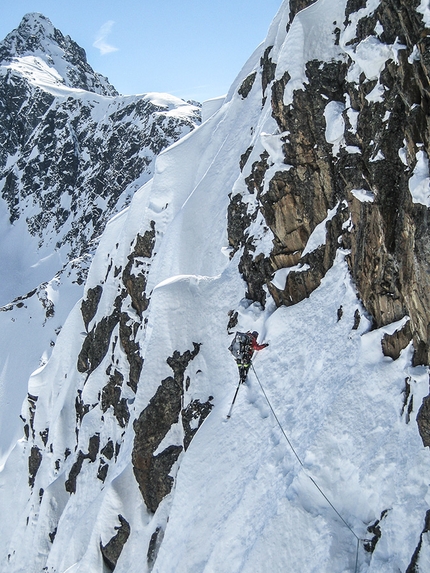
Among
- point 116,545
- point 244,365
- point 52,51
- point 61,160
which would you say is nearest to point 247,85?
point 244,365

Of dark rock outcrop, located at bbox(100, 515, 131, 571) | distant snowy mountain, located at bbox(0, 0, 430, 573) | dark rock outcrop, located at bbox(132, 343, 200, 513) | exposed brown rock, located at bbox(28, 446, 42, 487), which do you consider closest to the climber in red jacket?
distant snowy mountain, located at bbox(0, 0, 430, 573)

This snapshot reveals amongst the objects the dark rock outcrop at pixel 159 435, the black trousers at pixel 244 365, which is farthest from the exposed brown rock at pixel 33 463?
the black trousers at pixel 244 365

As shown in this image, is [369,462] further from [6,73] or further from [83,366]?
[6,73]

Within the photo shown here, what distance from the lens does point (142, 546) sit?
52.3ft

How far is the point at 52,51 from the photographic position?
486 feet

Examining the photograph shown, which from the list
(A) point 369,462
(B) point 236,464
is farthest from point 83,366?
(A) point 369,462

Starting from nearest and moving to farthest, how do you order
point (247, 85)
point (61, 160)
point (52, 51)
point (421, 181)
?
1. point (421, 181)
2. point (247, 85)
3. point (61, 160)
4. point (52, 51)

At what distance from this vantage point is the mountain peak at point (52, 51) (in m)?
141

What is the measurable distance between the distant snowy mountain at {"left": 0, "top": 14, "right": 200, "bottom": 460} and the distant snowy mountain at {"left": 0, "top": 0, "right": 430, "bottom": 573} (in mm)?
44141

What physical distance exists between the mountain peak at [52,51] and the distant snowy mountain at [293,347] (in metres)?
137

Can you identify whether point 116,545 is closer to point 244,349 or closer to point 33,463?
point 244,349

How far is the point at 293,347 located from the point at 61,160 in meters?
105

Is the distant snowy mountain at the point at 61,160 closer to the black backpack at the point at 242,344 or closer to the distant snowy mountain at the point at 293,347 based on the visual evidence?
the distant snowy mountain at the point at 293,347

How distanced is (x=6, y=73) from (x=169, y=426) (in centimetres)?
13294
